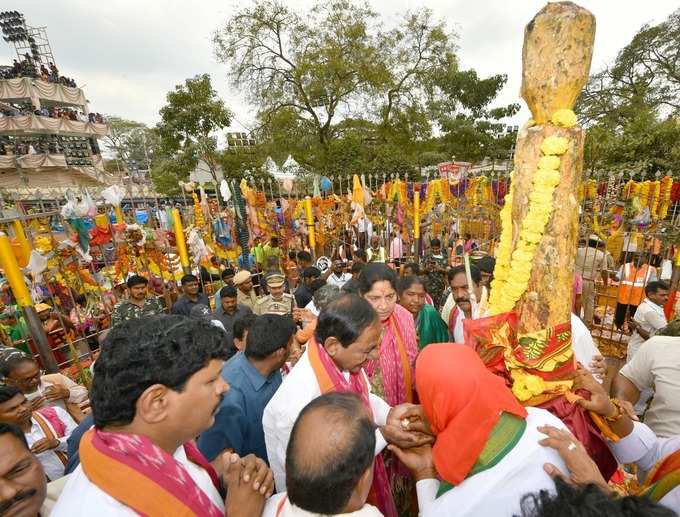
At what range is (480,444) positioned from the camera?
1.45 meters

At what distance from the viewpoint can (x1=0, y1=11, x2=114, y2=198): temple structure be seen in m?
29.6

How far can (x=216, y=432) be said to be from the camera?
2.05 meters

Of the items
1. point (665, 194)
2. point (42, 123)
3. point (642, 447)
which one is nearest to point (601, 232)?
point (665, 194)

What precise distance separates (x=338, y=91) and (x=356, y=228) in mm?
13976

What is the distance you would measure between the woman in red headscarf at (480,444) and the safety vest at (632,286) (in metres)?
5.21

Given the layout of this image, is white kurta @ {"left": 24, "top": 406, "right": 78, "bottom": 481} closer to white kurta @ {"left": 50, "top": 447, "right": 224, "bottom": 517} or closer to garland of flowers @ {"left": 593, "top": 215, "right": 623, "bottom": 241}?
white kurta @ {"left": 50, "top": 447, "right": 224, "bottom": 517}

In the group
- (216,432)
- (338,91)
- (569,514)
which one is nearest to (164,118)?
(338,91)

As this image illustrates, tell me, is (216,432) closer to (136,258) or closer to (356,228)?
(136,258)

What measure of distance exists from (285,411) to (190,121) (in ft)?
57.6

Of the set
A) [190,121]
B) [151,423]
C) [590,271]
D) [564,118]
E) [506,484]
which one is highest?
[190,121]

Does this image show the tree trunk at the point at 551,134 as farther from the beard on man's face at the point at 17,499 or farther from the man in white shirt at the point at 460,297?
the beard on man's face at the point at 17,499

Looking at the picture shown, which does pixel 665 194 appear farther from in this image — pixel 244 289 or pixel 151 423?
pixel 151 423

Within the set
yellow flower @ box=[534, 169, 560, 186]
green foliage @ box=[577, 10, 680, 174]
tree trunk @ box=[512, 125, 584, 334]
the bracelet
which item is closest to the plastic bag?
tree trunk @ box=[512, 125, 584, 334]

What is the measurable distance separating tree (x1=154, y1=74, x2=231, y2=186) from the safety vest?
15.1m
